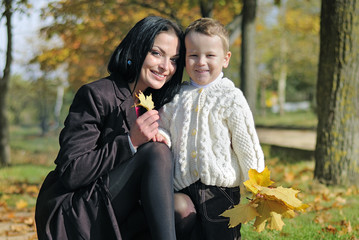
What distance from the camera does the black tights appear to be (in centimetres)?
201

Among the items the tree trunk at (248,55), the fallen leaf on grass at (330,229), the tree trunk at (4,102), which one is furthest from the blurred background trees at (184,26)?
the fallen leaf on grass at (330,229)

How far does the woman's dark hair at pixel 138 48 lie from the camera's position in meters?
2.34

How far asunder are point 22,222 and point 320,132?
11.2ft

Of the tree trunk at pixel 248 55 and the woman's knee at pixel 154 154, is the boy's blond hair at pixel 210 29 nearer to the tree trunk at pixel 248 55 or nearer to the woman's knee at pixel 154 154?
the woman's knee at pixel 154 154

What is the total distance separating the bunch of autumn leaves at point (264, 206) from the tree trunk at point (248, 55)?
4.79m

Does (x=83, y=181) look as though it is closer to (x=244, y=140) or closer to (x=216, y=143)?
(x=216, y=143)

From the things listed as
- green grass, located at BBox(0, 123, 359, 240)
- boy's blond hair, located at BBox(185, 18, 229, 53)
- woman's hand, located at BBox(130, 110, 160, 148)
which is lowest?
green grass, located at BBox(0, 123, 359, 240)

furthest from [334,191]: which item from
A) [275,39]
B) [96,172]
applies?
[275,39]

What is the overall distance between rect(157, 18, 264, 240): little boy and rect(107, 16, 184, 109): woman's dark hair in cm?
14

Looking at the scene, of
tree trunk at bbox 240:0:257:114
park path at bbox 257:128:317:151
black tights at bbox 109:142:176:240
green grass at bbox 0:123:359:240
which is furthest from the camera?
park path at bbox 257:128:317:151

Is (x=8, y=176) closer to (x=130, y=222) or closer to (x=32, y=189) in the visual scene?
(x=32, y=189)

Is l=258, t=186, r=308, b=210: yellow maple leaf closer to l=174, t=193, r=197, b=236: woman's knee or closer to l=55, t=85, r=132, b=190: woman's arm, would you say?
l=174, t=193, r=197, b=236: woman's knee

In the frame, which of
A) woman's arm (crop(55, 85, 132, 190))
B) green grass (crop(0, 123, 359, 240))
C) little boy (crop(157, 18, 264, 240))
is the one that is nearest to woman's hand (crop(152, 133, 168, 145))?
little boy (crop(157, 18, 264, 240))

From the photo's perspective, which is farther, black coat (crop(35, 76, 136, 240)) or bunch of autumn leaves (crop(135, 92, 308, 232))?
black coat (crop(35, 76, 136, 240))
